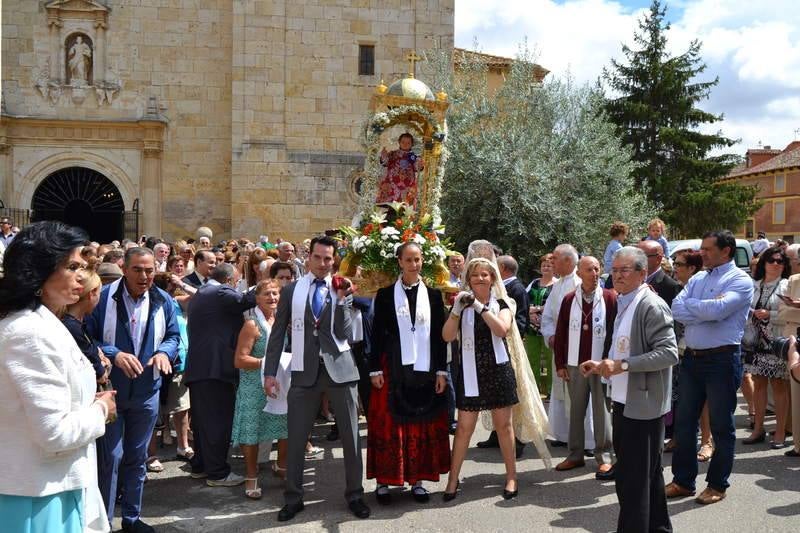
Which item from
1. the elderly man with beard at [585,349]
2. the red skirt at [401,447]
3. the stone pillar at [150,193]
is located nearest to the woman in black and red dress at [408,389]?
the red skirt at [401,447]

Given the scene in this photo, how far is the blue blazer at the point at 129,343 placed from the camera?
16.2 feet

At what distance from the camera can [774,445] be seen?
23.2 ft

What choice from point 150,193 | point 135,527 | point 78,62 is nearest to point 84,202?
point 150,193

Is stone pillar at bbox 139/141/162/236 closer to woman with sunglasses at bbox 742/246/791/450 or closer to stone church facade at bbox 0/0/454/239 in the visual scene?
stone church facade at bbox 0/0/454/239

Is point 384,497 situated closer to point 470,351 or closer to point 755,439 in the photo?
point 470,351

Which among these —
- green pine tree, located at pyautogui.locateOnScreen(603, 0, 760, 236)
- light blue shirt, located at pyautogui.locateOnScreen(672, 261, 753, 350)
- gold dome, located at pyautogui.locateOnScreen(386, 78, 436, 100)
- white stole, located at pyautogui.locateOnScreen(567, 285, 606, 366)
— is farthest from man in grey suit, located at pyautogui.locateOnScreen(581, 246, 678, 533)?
green pine tree, located at pyautogui.locateOnScreen(603, 0, 760, 236)

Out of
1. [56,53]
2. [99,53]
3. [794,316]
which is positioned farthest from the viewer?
[99,53]

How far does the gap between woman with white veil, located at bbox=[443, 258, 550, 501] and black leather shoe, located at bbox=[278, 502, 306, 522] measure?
1186 millimetres

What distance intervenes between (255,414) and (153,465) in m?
1.37

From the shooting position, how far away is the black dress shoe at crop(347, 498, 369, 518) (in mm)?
5281

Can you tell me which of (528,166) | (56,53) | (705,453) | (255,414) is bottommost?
(705,453)

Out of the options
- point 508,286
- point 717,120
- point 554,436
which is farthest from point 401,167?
point 717,120

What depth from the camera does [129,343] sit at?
16.6ft

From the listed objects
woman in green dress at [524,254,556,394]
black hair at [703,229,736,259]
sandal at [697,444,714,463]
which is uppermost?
black hair at [703,229,736,259]
